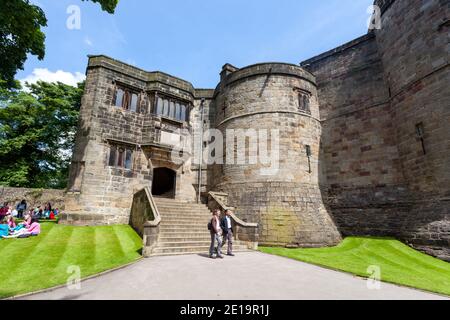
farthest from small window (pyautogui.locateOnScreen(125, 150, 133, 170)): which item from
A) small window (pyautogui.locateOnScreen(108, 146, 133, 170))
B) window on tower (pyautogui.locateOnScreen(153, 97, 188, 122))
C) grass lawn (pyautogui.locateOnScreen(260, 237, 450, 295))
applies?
grass lawn (pyautogui.locateOnScreen(260, 237, 450, 295))

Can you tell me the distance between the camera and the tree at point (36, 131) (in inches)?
826

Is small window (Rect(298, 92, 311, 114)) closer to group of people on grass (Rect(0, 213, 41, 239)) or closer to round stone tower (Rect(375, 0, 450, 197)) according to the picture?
round stone tower (Rect(375, 0, 450, 197))

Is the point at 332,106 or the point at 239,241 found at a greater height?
the point at 332,106

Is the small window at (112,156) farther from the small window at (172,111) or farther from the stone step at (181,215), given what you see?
the stone step at (181,215)

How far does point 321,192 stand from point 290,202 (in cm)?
296

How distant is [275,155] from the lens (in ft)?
45.9

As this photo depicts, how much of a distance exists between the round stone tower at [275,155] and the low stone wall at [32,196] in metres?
14.2

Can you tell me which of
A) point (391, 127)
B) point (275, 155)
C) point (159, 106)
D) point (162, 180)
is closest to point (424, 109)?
point (391, 127)

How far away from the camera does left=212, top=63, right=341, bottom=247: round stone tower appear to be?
1232cm
